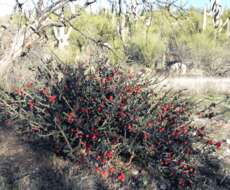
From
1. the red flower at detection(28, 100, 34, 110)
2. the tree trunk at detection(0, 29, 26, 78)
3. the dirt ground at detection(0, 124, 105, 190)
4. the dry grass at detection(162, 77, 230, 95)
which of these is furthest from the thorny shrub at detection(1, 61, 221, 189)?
the dry grass at detection(162, 77, 230, 95)

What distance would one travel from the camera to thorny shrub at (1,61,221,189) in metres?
4.76

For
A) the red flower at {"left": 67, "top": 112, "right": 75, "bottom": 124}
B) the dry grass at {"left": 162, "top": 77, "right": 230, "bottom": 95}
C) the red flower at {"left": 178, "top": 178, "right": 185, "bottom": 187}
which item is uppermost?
the red flower at {"left": 67, "top": 112, "right": 75, "bottom": 124}

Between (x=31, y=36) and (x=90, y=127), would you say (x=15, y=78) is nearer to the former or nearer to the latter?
(x=31, y=36)

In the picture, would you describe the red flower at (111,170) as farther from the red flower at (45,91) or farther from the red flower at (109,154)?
the red flower at (45,91)

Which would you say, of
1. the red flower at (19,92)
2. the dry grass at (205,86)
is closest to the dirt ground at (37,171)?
the red flower at (19,92)

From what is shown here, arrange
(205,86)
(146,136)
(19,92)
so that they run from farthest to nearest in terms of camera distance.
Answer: (205,86), (19,92), (146,136)

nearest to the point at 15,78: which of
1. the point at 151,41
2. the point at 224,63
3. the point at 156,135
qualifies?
the point at 156,135

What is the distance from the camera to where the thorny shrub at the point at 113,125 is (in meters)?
4.76

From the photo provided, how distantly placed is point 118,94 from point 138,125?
462mm

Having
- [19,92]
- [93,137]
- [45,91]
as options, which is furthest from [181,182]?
[19,92]

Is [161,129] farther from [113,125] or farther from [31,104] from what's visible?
[31,104]

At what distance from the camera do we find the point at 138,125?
4.94 m

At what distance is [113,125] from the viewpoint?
4.98 m

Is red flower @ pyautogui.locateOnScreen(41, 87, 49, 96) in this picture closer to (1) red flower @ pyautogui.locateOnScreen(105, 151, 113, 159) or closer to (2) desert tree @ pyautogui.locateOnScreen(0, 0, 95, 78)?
(2) desert tree @ pyautogui.locateOnScreen(0, 0, 95, 78)
